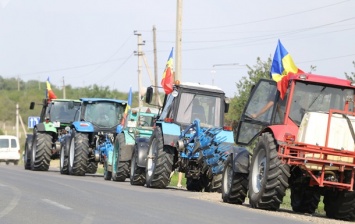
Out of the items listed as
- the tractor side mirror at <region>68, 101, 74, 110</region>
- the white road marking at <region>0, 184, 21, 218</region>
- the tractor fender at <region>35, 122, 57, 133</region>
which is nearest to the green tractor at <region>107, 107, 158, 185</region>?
the tractor fender at <region>35, 122, 57, 133</region>

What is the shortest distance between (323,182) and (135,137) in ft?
42.2

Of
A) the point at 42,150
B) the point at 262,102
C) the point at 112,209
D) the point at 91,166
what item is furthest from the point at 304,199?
the point at 42,150

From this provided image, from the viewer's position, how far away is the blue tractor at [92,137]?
32.1 m

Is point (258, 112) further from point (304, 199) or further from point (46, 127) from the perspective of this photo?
point (46, 127)

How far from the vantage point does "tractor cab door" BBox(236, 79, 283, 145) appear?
19.0 m

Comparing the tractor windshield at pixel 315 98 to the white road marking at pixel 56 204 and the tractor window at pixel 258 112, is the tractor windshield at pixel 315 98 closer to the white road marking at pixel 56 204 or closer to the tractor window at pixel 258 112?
the tractor window at pixel 258 112

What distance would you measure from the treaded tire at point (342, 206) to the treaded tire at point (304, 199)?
0.82 m

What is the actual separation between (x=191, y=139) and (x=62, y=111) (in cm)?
1404

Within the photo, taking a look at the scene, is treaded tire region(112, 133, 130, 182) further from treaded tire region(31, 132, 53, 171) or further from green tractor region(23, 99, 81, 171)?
treaded tire region(31, 132, 53, 171)

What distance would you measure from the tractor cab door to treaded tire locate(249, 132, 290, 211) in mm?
665

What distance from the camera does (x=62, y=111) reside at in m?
37.4

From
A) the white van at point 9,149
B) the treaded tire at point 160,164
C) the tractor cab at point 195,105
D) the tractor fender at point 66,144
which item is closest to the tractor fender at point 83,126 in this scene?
the tractor fender at point 66,144

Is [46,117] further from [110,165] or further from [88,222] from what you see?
[88,222]

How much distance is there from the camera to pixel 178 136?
80.6ft
